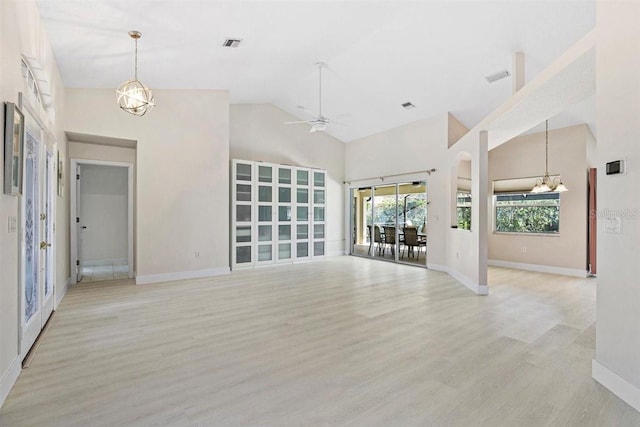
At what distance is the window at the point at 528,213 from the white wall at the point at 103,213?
8881 mm

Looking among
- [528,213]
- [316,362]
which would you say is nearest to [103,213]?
[316,362]

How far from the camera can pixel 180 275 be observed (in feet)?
19.6

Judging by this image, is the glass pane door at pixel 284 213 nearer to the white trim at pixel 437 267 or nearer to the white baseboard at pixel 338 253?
the white baseboard at pixel 338 253

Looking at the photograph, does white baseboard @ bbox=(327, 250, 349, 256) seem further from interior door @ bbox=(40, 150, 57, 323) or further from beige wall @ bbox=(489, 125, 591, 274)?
interior door @ bbox=(40, 150, 57, 323)

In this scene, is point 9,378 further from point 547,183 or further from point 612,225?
point 547,183

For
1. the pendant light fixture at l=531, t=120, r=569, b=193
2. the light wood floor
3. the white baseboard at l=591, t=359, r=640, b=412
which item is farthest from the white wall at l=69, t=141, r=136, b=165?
the pendant light fixture at l=531, t=120, r=569, b=193

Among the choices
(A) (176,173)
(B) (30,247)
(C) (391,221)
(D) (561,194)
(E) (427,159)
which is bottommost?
(B) (30,247)

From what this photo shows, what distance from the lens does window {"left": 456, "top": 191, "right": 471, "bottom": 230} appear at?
648 cm

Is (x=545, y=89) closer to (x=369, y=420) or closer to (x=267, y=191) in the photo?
(x=369, y=420)

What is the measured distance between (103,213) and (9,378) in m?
A: 6.07

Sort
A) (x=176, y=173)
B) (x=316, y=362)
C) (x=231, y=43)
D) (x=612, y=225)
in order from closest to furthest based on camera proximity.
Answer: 1. (x=612, y=225)
2. (x=316, y=362)
3. (x=231, y=43)
4. (x=176, y=173)

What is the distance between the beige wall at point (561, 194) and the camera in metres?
6.44

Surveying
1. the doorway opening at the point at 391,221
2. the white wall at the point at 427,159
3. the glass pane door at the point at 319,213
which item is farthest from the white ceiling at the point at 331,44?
the glass pane door at the point at 319,213

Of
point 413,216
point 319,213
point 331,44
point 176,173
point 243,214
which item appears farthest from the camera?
point 319,213
